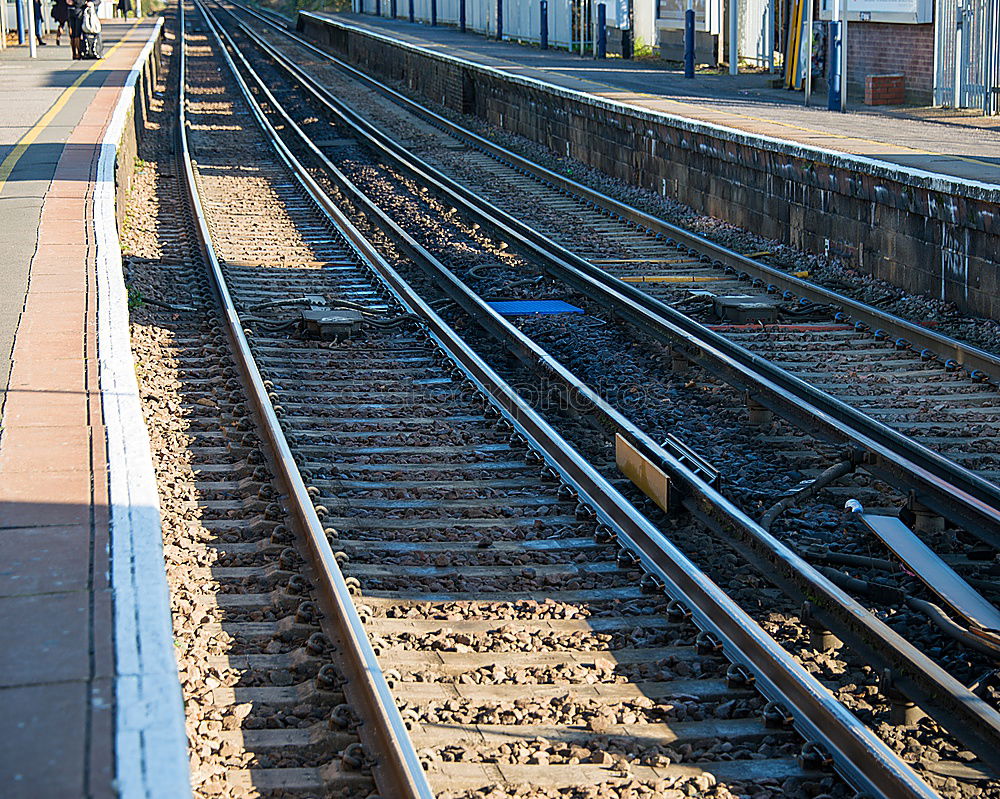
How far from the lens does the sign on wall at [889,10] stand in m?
21.2

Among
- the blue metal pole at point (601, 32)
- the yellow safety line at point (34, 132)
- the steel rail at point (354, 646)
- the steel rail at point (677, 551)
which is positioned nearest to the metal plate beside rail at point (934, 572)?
the steel rail at point (677, 551)

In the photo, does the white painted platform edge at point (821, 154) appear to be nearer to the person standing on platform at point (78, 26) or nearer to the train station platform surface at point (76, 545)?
the train station platform surface at point (76, 545)

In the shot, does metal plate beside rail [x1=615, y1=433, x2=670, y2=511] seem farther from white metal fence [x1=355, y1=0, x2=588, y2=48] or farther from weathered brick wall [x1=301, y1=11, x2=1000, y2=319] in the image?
white metal fence [x1=355, y1=0, x2=588, y2=48]

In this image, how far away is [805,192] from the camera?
14250 millimetres

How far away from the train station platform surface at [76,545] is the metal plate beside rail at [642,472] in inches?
103

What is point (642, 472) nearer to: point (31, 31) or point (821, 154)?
point (821, 154)

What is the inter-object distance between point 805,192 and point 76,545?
10605mm

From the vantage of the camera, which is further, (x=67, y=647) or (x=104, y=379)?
(x=104, y=379)

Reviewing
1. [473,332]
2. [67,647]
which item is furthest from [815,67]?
[67,647]

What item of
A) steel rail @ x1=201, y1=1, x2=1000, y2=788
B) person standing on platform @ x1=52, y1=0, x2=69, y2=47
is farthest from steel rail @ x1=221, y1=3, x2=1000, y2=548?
person standing on platform @ x1=52, y1=0, x2=69, y2=47

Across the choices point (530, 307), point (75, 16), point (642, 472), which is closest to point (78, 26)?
point (75, 16)

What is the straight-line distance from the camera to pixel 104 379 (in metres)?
7.70

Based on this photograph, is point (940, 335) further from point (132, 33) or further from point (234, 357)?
point (132, 33)

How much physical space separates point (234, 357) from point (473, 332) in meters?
2.04
